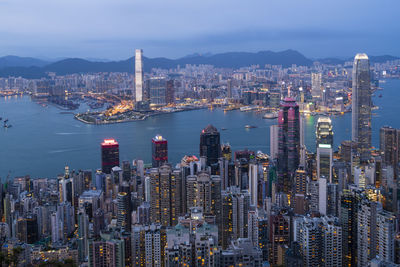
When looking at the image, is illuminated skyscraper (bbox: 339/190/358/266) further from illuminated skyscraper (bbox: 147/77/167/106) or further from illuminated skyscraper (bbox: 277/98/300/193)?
illuminated skyscraper (bbox: 147/77/167/106)

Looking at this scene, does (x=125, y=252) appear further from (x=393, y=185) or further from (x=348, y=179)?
(x=348, y=179)

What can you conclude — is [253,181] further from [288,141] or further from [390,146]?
[390,146]

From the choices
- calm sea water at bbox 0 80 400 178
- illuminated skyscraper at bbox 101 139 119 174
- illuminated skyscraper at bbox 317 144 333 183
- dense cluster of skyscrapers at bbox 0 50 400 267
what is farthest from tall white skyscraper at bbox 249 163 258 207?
illuminated skyscraper at bbox 101 139 119 174

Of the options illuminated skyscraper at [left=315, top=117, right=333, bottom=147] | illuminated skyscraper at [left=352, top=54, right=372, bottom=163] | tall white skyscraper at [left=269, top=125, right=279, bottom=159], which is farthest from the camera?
illuminated skyscraper at [left=352, top=54, right=372, bottom=163]

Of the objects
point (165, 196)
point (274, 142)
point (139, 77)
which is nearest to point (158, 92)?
point (139, 77)

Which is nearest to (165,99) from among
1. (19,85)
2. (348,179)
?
(19,85)

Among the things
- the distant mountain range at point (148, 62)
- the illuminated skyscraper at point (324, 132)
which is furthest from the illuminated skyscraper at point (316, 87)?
the illuminated skyscraper at point (324, 132)

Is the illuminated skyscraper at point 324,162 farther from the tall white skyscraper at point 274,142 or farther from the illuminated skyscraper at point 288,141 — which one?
the tall white skyscraper at point 274,142
